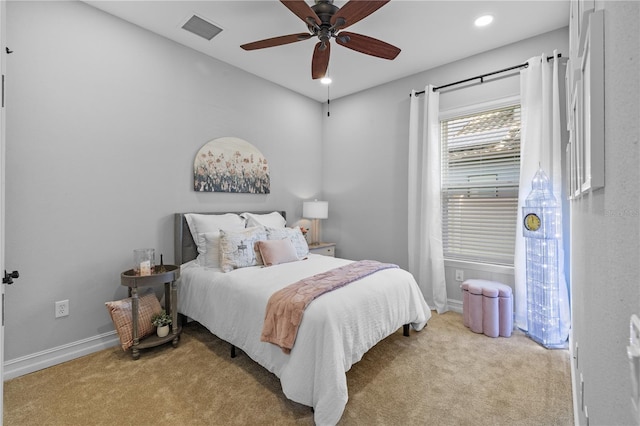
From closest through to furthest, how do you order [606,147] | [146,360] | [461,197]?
[606,147], [146,360], [461,197]

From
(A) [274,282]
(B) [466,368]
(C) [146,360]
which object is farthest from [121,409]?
(B) [466,368]

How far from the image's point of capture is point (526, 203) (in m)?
2.74

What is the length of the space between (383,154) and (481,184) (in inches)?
50.7

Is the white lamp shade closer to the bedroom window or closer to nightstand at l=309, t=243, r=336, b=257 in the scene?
nightstand at l=309, t=243, r=336, b=257

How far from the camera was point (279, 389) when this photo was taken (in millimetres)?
1987

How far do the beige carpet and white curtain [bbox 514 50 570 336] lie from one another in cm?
49

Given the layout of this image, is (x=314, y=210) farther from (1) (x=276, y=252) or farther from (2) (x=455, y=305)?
(2) (x=455, y=305)

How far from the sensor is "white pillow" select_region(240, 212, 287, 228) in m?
3.40

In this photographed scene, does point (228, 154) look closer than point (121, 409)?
No

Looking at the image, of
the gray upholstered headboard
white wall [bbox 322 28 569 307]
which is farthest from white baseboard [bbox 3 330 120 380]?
white wall [bbox 322 28 569 307]

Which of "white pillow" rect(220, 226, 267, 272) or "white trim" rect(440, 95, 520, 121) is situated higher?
"white trim" rect(440, 95, 520, 121)

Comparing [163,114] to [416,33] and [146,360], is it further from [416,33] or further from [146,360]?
[416,33]

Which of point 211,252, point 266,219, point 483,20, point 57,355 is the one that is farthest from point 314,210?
point 57,355

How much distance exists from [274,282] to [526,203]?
2381mm
